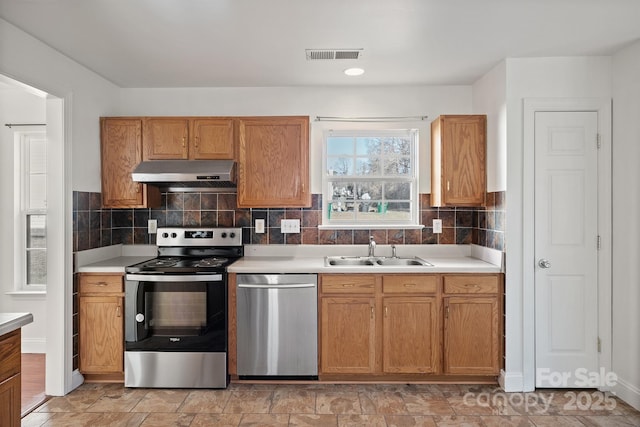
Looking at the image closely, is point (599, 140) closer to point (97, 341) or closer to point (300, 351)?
point (300, 351)

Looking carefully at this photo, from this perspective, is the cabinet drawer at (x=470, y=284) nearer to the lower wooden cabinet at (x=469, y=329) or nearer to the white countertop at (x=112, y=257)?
the lower wooden cabinet at (x=469, y=329)

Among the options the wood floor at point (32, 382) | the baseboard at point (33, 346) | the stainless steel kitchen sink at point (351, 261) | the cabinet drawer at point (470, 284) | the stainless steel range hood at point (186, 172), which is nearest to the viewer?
the wood floor at point (32, 382)

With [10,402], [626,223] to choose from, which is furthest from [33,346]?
[626,223]

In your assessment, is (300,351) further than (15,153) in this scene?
No

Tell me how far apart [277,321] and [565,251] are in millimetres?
2240

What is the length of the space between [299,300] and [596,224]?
7.56 feet

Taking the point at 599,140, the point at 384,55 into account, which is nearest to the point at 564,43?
the point at 599,140

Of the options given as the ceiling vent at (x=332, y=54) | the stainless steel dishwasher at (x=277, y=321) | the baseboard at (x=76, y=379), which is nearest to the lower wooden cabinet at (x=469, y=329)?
the stainless steel dishwasher at (x=277, y=321)

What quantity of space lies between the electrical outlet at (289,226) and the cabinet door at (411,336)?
1115mm

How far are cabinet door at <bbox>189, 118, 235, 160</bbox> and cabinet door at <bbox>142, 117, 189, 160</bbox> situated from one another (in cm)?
8

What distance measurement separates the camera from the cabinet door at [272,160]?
3.64m

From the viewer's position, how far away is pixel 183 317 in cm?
330

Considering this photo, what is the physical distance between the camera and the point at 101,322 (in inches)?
132

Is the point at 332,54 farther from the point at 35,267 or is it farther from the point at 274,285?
the point at 35,267
